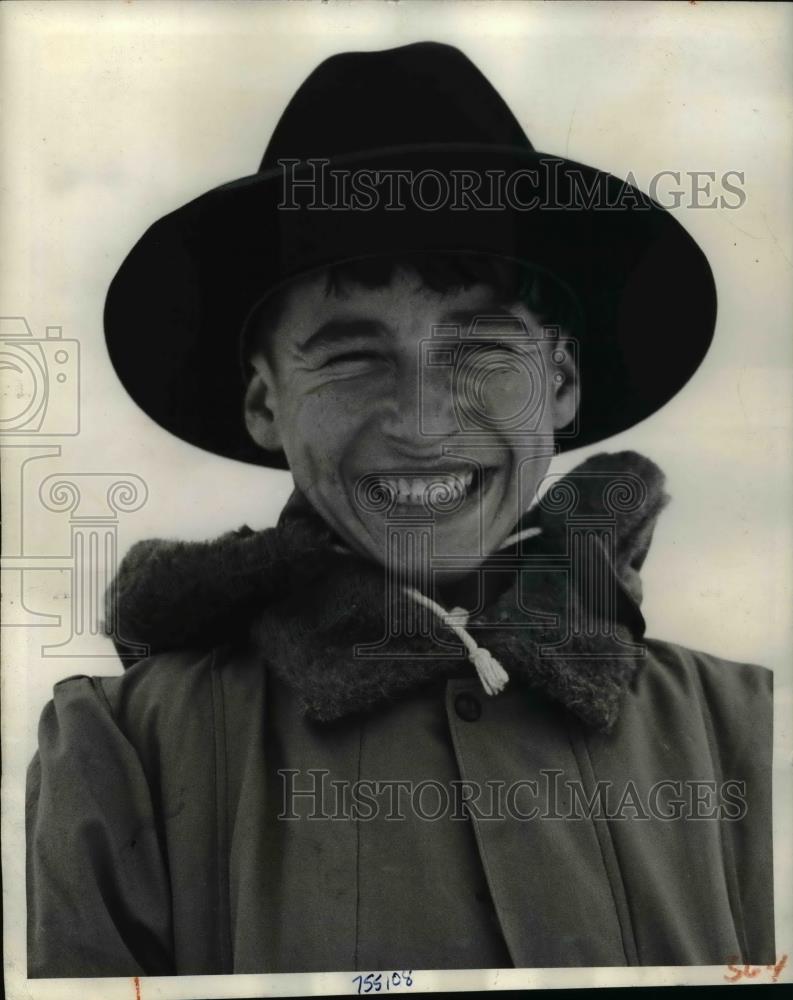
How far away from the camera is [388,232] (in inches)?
62.0

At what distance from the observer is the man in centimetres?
154

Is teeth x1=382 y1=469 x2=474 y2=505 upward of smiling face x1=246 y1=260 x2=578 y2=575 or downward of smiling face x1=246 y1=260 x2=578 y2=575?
downward

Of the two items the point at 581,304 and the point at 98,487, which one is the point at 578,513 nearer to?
the point at 581,304

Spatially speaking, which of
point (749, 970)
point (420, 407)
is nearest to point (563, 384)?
point (420, 407)

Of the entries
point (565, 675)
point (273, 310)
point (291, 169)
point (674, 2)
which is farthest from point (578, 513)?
point (674, 2)

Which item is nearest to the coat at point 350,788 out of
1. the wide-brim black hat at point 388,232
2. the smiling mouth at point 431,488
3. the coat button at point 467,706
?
the coat button at point 467,706

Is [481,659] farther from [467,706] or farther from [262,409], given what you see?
[262,409]

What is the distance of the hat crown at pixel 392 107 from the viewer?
5.16ft

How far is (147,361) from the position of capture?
1.61 metres

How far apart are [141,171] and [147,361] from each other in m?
0.27

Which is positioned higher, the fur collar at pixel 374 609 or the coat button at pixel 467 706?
the fur collar at pixel 374 609

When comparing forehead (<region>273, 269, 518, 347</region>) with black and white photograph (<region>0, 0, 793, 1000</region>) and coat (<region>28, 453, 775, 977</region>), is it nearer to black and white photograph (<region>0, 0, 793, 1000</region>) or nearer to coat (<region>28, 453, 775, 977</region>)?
black and white photograph (<region>0, 0, 793, 1000</region>)

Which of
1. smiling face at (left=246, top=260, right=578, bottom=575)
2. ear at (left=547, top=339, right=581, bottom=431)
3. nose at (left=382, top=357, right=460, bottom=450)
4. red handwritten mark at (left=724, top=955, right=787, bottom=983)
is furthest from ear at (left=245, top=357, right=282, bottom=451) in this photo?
red handwritten mark at (left=724, top=955, right=787, bottom=983)

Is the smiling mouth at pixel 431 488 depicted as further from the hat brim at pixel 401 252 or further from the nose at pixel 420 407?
the hat brim at pixel 401 252
